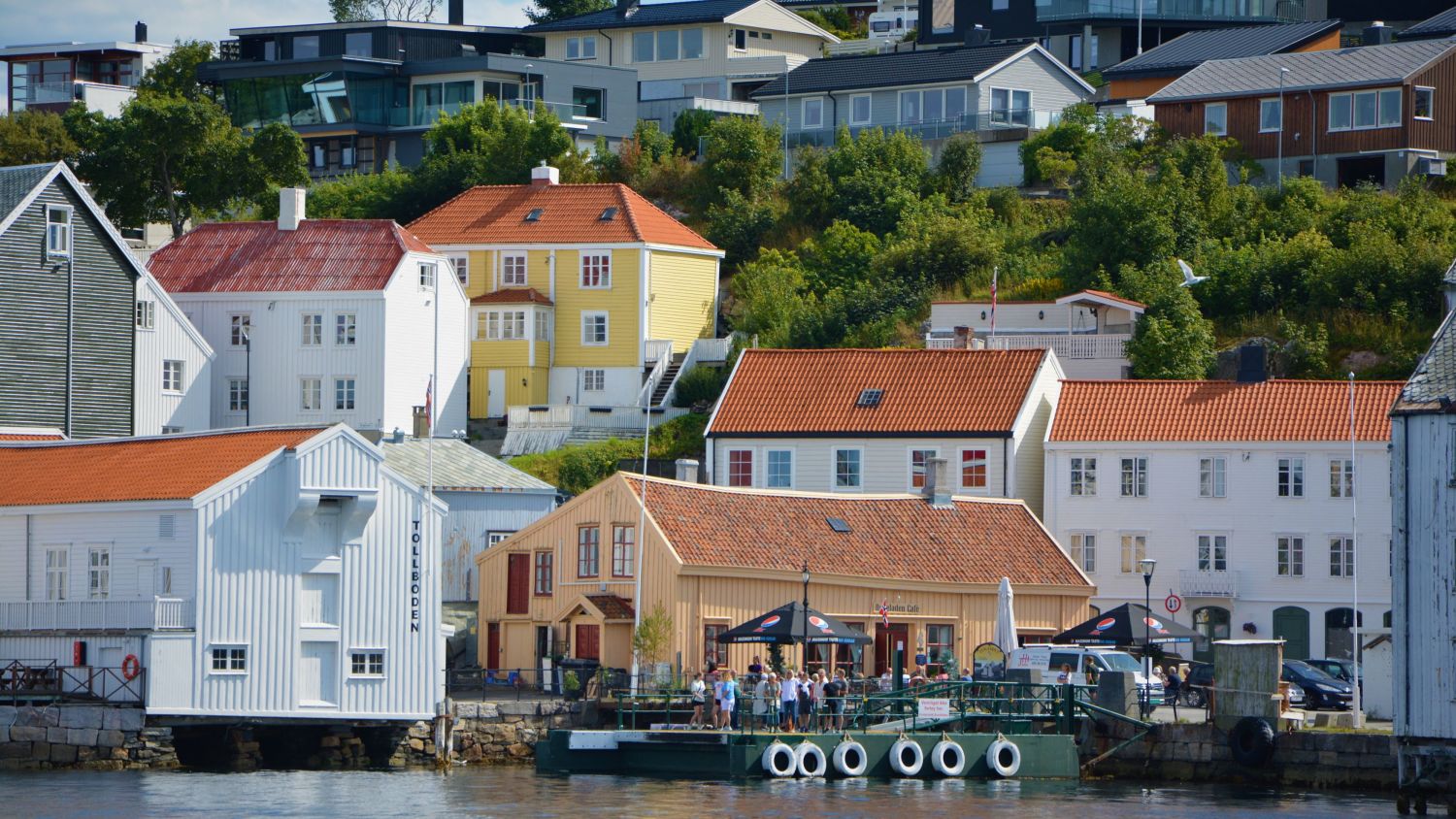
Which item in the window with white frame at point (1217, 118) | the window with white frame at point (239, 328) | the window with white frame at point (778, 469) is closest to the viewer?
the window with white frame at point (778, 469)

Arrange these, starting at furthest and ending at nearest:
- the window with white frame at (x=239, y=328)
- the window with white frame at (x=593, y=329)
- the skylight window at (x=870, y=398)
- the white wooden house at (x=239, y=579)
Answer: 1. the window with white frame at (x=593, y=329)
2. the window with white frame at (x=239, y=328)
3. the skylight window at (x=870, y=398)
4. the white wooden house at (x=239, y=579)

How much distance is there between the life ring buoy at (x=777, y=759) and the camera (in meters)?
47.5

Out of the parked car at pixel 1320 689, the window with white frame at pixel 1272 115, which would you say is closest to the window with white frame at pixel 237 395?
the parked car at pixel 1320 689

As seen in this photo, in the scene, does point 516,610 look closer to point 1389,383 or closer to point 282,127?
point 1389,383

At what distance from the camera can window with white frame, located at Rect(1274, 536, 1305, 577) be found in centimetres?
6444

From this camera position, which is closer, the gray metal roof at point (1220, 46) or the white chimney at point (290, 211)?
the white chimney at point (290, 211)

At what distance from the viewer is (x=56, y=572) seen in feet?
172

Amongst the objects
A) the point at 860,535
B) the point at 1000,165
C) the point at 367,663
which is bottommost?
the point at 367,663

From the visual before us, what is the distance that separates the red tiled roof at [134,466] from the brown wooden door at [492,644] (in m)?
8.90

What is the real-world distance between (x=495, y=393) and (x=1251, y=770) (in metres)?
38.1

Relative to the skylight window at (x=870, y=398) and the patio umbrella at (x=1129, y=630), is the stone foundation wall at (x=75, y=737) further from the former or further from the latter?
the skylight window at (x=870, y=398)

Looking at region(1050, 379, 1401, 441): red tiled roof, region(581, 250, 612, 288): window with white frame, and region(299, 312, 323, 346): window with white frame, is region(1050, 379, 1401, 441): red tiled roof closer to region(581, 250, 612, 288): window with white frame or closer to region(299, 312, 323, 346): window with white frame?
region(581, 250, 612, 288): window with white frame

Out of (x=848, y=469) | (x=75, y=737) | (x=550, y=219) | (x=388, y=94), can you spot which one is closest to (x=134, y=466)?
(x=75, y=737)

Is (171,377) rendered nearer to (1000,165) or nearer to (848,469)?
(848,469)
